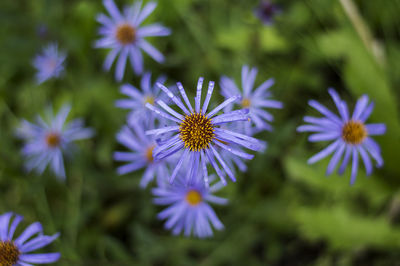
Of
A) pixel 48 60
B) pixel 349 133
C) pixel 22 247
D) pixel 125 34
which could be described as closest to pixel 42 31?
pixel 48 60

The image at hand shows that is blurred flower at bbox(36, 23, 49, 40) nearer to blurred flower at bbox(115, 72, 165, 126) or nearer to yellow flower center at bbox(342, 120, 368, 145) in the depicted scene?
blurred flower at bbox(115, 72, 165, 126)

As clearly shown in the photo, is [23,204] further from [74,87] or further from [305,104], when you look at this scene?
[305,104]

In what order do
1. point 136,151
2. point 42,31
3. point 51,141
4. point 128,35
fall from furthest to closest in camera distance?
1. point 42,31
2. point 51,141
3. point 128,35
4. point 136,151

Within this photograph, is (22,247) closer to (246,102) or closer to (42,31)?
(246,102)

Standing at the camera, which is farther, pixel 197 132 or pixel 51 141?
pixel 51 141

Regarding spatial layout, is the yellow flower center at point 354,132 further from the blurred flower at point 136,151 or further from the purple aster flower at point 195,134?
the blurred flower at point 136,151

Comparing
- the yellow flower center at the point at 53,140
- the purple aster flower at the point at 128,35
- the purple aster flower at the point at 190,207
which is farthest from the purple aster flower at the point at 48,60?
the purple aster flower at the point at 190,207
